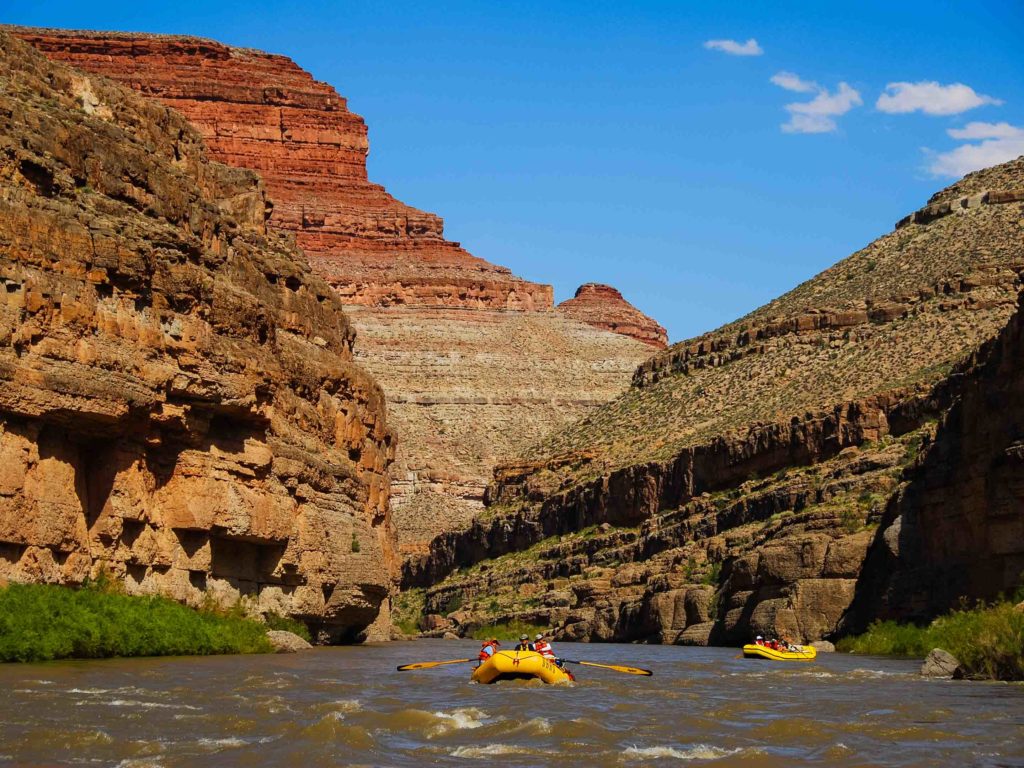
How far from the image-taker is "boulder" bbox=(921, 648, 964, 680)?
3962 centimetres

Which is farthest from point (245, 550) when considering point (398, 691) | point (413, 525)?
point (413, 525)

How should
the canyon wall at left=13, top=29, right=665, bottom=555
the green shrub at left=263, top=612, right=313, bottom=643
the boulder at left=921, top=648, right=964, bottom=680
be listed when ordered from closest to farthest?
the boulder at left=921, top=648, right=964, bottom=680 < the green shrub at left=263, top=612, right=313, bottom=643 < the canyon wall at left=13, top=29, right=665, bottom=555

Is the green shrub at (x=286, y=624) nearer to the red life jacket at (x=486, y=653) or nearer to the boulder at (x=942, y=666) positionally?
the red life jacket at (x=486, y=653)

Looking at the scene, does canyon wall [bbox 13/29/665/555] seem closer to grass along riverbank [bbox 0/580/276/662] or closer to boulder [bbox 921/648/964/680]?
grass along riverbank [bbox 0/580/276/662]

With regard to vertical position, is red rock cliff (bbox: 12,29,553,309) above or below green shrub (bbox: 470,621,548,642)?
above

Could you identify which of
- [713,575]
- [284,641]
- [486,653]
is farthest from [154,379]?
[713,575]

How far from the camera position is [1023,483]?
4728 centimetres

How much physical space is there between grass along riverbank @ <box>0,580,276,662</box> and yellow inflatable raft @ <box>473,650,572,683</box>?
24.4 feet

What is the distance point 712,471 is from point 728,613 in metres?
21.8

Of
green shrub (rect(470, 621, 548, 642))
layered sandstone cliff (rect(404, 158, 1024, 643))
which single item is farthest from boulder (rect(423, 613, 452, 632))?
green shrub (rect(470, 621, 548, 642))

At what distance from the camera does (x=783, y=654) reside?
2046 inches

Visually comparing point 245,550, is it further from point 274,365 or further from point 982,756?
point 982,756

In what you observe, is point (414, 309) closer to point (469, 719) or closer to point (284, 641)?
point (284, 641)

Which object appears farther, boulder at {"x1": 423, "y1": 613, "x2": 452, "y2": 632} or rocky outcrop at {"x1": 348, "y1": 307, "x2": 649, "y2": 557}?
rocky outcrop at {"x1": 348, "y1": 307, "x2": 649, "y2": 557}
